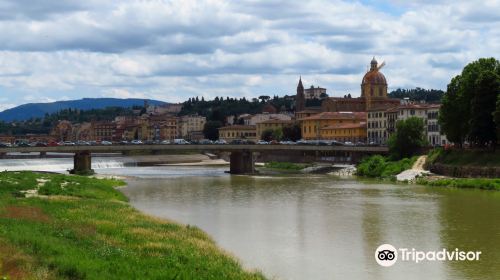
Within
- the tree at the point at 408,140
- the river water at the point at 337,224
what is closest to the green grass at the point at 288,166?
the tree at the point at 408,140

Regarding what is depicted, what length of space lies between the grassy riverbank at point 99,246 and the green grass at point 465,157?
40606 millimetres

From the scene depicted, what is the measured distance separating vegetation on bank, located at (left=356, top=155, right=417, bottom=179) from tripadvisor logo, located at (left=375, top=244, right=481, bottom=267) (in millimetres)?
49922

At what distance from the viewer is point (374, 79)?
178 meters

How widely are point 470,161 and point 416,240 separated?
43.0m

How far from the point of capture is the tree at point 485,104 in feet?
240

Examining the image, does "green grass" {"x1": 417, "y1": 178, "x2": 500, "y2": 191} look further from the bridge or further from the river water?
the bridge

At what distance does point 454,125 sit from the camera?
80375mm

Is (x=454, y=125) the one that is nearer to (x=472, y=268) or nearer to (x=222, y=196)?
(x=222, y=196)

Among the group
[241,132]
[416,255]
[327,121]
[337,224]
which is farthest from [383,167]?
[241,132]

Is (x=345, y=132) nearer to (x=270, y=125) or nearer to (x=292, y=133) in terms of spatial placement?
(x=292, y=133)

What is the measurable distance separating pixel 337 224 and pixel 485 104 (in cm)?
3786

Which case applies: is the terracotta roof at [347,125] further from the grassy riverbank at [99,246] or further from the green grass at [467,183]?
the grassy riverbank at [99,246]

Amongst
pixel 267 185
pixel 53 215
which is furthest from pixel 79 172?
pixel 53 215

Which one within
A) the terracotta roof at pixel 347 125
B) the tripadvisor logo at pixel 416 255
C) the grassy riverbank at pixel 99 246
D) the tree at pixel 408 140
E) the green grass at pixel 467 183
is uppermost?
the terracotta roof at pixel 347 125
